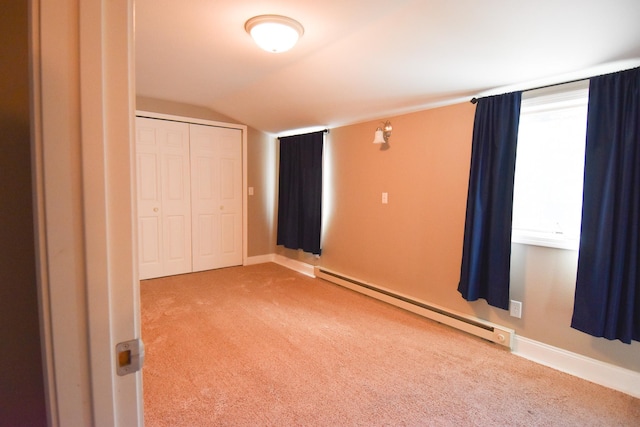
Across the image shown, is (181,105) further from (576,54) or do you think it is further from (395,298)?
(576,54)

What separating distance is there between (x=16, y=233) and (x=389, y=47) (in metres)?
2.30

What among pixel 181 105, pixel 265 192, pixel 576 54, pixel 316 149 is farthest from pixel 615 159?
pixel 181 105

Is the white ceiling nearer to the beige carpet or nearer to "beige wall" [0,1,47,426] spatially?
"beige wall" [0,1,47,426]

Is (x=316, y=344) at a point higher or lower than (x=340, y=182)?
lower

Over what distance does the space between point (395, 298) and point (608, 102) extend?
2339 mm

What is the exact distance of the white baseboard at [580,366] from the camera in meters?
1.95

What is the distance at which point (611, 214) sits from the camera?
6.31ft

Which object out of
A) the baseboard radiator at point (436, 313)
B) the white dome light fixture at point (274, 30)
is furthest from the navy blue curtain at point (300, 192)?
the white dome light fixture at point (274, 30)

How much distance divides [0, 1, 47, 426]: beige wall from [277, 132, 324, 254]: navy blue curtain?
362 cm

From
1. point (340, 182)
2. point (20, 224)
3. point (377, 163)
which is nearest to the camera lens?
point (20, 224)

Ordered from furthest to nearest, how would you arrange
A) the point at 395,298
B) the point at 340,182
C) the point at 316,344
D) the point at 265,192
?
the point at 265,192
the point at 340,182
the point at 395,298
the point at 316,344

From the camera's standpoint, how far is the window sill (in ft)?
7.14

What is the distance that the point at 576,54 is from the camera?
1877 millimetres

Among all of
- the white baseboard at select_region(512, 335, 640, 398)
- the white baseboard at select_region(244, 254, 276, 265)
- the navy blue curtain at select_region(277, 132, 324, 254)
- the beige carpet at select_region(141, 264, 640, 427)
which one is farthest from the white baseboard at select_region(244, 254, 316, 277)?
the white baseboard at select_region(512, 335, 640, 398)
